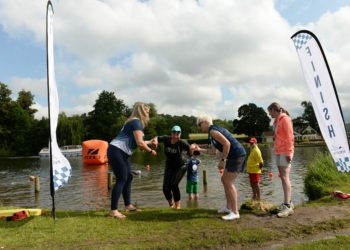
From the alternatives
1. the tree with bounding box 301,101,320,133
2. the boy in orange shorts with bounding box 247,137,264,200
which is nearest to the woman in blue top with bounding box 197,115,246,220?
the boy in orange shorts with bounding box 247,137,264,200

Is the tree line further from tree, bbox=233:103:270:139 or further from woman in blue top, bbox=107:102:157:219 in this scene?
woman in blue top, bbox=107:102:157:219

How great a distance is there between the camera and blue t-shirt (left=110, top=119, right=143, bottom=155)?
22.7 ft

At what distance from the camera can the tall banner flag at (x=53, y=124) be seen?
23.5 ft

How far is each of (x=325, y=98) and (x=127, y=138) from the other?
13.4ft

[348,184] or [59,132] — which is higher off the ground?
[59,132]

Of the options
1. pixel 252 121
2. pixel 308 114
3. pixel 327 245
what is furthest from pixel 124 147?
pixel 308 114

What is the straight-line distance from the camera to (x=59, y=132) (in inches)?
3066

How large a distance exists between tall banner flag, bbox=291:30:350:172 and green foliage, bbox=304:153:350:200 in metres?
4.75

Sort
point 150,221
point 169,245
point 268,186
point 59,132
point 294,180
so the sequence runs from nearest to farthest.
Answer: point 169,245
point 150,221
point 268,186
point 294,180
point 59,132

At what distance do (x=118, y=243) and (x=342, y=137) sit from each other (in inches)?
190

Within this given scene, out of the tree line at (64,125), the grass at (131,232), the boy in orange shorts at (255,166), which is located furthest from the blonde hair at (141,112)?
the tree line at (64,125)

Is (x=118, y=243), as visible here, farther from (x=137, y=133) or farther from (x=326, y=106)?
(x=326, y=106)

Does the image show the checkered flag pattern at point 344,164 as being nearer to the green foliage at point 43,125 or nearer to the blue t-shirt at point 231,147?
the blue t-shirt at point 231,147

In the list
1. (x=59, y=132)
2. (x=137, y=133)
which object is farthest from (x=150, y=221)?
(x=59, y=132)
